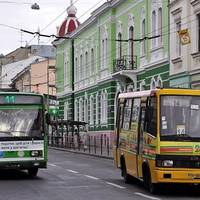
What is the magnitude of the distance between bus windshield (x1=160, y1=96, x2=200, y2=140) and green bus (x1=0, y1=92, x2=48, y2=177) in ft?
20.6

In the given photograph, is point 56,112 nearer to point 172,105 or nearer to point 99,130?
point 99,130

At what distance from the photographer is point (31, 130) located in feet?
69.3

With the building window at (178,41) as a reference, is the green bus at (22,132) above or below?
below

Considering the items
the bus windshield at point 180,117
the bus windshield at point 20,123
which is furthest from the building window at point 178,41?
the bus windshield at point 180,117

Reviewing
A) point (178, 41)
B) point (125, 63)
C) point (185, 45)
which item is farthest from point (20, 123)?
point (125, 63)

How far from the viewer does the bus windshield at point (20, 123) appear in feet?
68.7

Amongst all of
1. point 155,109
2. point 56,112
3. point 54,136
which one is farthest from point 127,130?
point 56,112

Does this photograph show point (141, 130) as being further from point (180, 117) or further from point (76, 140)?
point (76, 140)

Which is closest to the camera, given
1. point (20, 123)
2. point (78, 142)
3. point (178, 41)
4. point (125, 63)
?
point (20, 123)

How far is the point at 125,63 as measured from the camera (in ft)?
147

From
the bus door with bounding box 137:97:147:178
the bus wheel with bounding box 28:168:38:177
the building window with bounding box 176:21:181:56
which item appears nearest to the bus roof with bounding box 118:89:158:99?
the bus door with bounding box 137:97:147:178

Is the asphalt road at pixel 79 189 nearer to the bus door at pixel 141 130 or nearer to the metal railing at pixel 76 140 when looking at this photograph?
the bus door at pixel 141 130

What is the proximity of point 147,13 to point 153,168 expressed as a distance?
2623 centimetres

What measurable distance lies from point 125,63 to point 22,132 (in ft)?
Answer: 79.9
